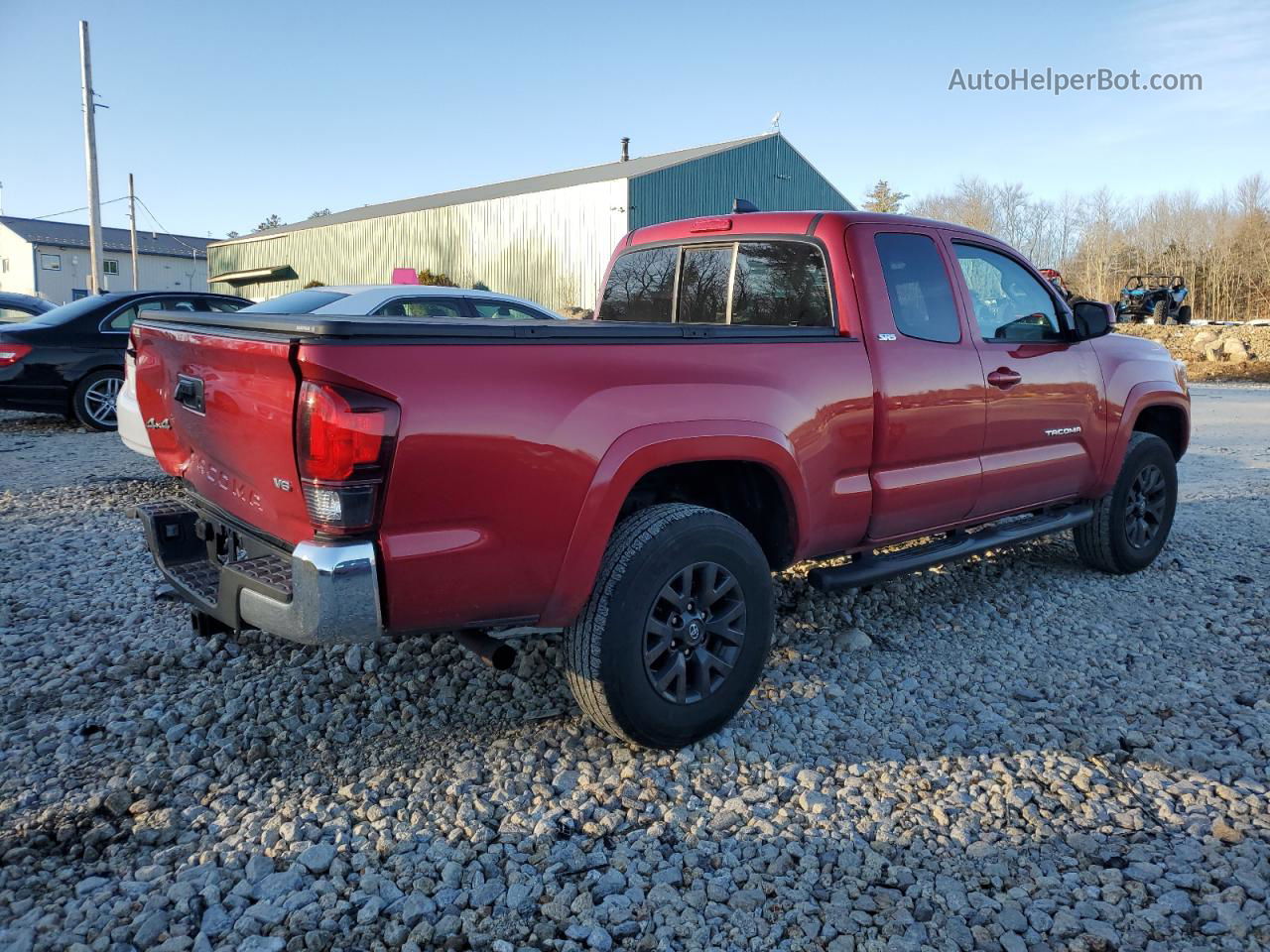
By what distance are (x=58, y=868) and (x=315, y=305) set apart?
609 cm

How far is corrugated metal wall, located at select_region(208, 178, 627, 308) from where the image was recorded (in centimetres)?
2902

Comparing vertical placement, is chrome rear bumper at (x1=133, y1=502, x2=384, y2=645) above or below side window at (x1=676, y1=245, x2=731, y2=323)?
below

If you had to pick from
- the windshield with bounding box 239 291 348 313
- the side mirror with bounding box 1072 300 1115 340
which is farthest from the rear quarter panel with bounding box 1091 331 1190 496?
the windshield with bounding box 239 291 348 313

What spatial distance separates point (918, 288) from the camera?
421 centimetres

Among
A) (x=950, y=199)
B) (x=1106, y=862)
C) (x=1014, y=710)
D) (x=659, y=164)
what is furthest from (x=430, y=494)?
(x=950, y=199)

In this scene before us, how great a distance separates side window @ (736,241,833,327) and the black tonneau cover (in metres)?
0.55

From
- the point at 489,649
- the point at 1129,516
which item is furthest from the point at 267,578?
the point at 1129,516

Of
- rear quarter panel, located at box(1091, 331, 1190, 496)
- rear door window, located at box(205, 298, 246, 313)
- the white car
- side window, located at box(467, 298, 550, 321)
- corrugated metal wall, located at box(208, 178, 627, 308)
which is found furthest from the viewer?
corrugated metal wall, located at box(208, 178, 627, 308)

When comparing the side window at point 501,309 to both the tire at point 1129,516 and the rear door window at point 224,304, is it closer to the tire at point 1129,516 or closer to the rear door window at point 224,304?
the rear door window at point 224,304

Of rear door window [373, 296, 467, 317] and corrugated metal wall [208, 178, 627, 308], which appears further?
corrugated metal wall [208, 178, 627, 308]

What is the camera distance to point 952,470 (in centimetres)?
423

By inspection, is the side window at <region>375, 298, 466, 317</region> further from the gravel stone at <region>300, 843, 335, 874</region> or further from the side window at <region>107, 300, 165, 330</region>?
the gravel stone at <region>300, 843, 335, 874</region>

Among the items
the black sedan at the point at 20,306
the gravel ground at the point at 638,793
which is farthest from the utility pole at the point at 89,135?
the gravel ground at the point at 638,793

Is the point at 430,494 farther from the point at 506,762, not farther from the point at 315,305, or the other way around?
the point at 315,305
